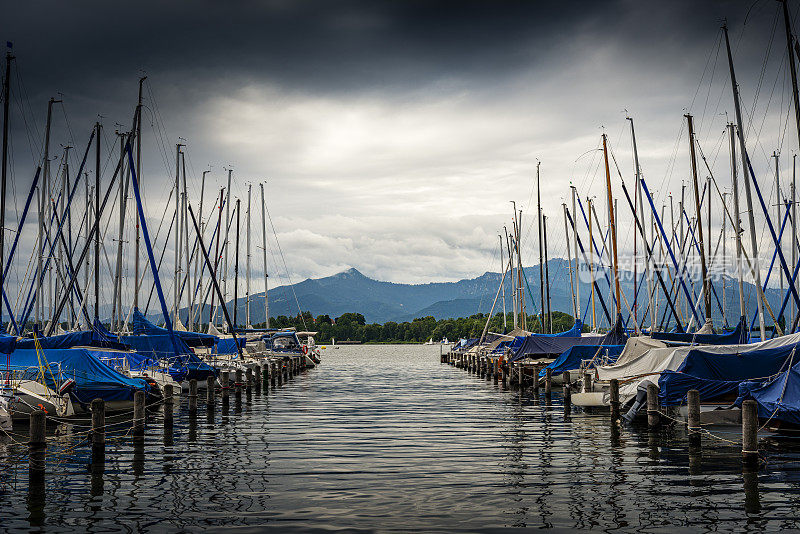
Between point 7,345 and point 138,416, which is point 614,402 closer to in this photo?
point 138,416

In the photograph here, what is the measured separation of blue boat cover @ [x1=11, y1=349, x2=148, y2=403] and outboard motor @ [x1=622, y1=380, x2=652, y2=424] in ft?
61.4

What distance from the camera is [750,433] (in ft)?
60.1

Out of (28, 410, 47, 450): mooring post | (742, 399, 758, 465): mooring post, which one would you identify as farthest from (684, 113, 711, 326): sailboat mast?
(28, 410, 47, 450): mooring post

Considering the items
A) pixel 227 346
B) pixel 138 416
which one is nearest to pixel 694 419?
pixel 138 416

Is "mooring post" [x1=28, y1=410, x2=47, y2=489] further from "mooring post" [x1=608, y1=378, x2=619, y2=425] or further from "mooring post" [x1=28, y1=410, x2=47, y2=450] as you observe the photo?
"mooring post" [x1=608, y1=378, x2=619, y2=425]

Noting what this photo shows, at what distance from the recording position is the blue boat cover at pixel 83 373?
29231 millimetres

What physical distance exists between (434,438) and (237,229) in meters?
57.2

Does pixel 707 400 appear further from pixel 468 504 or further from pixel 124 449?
pixel 124 449

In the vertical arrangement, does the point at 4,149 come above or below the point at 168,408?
above

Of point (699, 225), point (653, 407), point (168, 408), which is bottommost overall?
point (653, 407)

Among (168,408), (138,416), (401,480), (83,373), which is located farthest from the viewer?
(83,373)

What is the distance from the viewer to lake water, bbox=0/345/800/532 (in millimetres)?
13883

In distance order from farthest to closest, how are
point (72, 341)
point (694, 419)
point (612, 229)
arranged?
point (612, 229) < point (72, 341) < point (694, 419)

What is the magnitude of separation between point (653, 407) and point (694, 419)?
4.25 m
